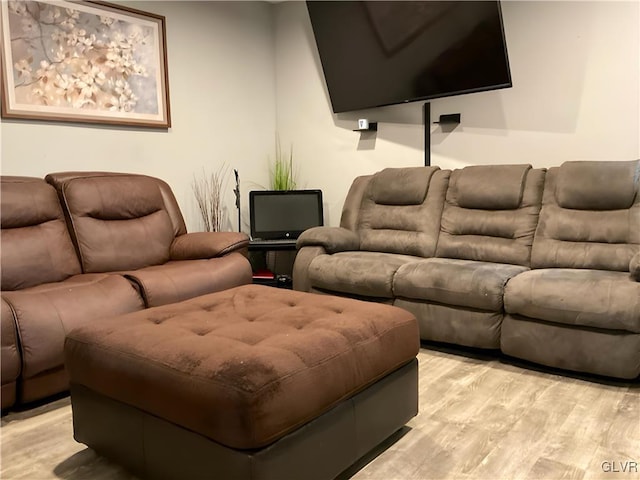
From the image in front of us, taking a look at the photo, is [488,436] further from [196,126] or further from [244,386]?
[196,126]

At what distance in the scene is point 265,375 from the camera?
1301mm

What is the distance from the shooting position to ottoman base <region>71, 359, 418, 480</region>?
4.31 ft

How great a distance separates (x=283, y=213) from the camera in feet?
13.4

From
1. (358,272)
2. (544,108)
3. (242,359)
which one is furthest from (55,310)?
(544,108)

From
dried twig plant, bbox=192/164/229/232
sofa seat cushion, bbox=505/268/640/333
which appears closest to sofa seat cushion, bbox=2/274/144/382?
dried twig plant, bbox=192/164/229/232

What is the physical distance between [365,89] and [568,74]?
4.59ft

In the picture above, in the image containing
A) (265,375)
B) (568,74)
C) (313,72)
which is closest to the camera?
(265,375)

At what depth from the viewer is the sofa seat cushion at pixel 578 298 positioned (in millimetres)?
2150

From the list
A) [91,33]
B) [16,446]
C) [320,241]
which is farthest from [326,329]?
[91,33]

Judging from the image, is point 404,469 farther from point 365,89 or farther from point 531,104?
point 365,89

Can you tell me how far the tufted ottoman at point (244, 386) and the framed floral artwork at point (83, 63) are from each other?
6.38ft

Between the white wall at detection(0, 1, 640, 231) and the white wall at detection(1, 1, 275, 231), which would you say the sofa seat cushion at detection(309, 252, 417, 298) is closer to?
the white wall at detection(0, 1, 640, 231)

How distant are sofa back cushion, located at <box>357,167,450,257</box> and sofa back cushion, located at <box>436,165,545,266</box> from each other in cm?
10

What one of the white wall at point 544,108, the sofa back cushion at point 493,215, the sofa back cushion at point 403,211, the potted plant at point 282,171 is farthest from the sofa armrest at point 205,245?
the white wall at point 544,108
